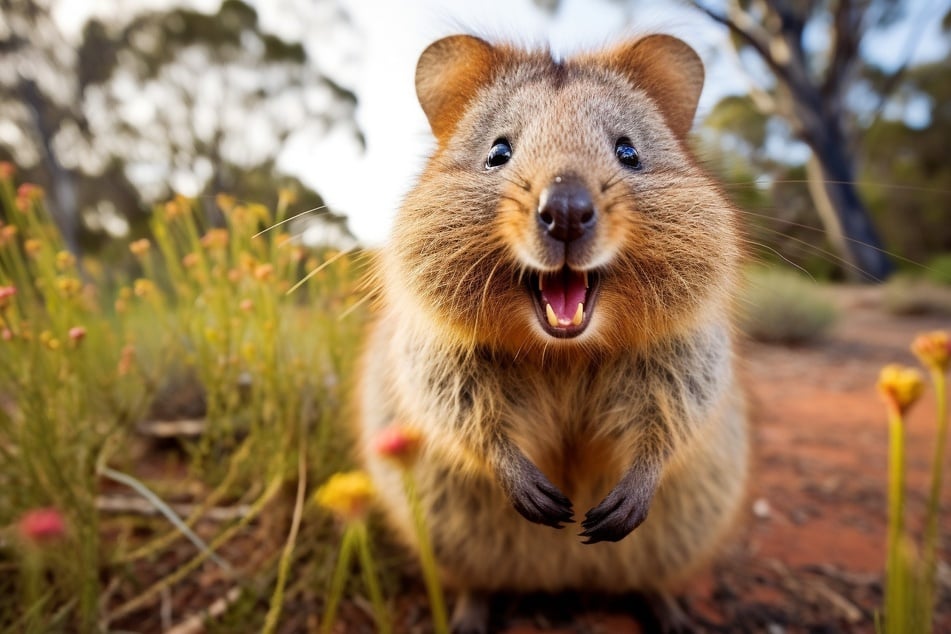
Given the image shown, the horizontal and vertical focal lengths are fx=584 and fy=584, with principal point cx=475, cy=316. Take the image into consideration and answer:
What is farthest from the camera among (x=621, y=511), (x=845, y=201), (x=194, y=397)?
(x=845, y=201)

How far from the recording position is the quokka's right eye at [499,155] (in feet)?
5.37

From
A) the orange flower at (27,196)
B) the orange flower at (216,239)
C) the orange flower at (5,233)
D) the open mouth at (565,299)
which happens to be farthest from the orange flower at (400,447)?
the orange flower at (27,196)

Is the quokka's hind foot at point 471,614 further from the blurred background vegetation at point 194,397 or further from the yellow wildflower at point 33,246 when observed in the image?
the yellow wildflower at point 33,246

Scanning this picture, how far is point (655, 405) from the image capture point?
1.69 meters

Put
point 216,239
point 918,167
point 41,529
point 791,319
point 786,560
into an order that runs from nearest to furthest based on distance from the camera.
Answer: point 41,529 → point 216,239 → point 786,560 → point 791,319 → point 918,167

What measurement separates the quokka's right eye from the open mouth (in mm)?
400

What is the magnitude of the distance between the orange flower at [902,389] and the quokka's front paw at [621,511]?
64 cm

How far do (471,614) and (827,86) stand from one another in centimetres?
1808

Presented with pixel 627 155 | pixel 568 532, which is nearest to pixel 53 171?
pixel 568 532

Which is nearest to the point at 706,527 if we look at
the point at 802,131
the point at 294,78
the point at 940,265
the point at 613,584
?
the point at 613,584

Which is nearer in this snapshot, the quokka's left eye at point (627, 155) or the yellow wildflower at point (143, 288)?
the quokka's left eye at point (627, 155)

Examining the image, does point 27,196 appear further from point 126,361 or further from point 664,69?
point 664,69

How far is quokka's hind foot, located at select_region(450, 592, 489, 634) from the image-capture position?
7.80 ft

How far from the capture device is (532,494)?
5.12 feet
